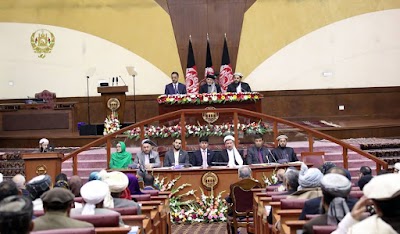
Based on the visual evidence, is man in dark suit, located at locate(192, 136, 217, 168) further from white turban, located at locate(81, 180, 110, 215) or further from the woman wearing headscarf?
white turban, located at locate(81, 180, 110, 215)

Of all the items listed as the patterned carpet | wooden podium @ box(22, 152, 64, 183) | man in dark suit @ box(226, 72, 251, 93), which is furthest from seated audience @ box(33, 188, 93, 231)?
man in dark suit @ box(226, 72, 251, 93)

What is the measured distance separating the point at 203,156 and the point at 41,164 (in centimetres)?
254

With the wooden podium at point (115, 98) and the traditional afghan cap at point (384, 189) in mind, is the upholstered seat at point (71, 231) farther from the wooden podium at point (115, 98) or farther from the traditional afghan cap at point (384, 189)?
the wooden podium at point (115, 98)

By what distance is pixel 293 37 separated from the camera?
58.0 ft

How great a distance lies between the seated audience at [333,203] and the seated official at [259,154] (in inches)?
278

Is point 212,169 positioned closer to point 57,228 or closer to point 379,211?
point 57,228

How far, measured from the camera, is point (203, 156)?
37.4ft

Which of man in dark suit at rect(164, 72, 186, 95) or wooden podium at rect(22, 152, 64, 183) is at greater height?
man in dark suit at rect(164, 72, 186, 95)

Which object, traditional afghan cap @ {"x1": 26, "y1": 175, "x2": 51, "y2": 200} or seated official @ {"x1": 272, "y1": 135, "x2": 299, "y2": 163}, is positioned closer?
traditional afghan cap @ {"x1": 26, "y1": 175, "x2": 51, "y2": 200}

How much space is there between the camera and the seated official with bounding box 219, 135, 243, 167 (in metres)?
11.3

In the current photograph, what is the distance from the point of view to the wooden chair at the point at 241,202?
856cm

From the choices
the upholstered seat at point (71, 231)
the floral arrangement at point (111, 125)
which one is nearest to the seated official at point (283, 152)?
the floral arrangement at point (111, 125)

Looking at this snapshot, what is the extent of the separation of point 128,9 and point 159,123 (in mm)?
6366

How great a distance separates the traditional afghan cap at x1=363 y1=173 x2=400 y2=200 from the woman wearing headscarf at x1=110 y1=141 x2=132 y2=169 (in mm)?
8389
